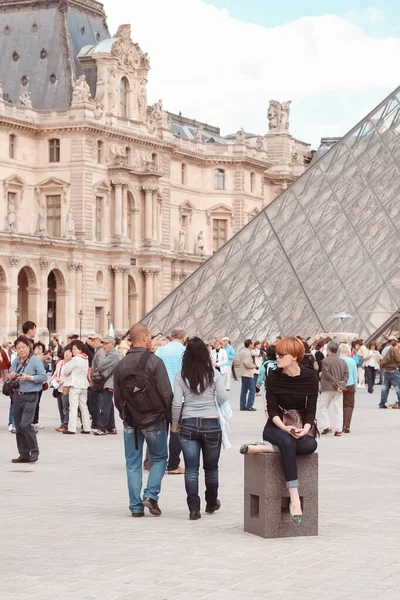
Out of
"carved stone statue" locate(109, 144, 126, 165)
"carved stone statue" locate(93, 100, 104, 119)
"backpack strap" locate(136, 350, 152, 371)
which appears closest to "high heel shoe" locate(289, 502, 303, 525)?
"backpack strap" locate(136, 350, 152, 371)

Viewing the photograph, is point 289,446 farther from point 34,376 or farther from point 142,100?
point 142,100

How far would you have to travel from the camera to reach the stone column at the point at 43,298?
63062 mm

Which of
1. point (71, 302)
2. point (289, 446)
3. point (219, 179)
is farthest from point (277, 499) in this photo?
point (219, 179)

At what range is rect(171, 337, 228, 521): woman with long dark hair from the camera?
10953 millimetres

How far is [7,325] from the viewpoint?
6150cm

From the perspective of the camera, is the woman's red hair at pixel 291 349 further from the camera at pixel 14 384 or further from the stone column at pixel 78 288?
the stone column at pixel 78 288

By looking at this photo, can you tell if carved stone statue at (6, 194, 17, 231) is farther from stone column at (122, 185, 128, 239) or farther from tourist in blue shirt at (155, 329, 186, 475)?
tourist in blue shirt at (155, 329, 186, 475)

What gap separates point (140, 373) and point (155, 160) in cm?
6251

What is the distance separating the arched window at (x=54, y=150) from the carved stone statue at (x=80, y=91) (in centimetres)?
203

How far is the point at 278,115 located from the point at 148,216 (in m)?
21.0

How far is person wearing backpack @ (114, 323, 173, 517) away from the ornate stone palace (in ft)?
164

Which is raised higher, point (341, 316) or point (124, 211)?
point (124, 211)

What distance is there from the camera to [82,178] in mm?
66562

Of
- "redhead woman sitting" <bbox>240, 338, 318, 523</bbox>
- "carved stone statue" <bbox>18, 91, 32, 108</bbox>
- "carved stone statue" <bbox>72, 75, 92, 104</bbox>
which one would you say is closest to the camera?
"redhead woman sitting" <bbox>240, 338, 318, 523</bbox>
